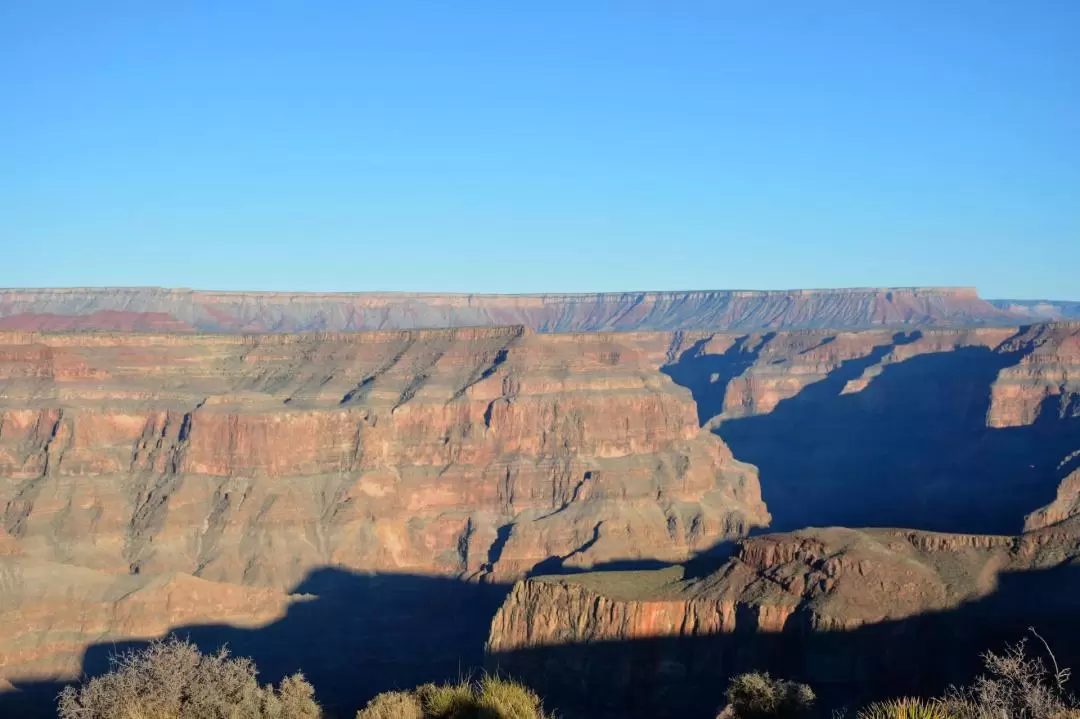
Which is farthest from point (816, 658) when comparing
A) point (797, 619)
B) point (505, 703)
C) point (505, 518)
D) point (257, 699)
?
point (505, 518)

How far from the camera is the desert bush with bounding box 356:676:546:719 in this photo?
24641mm

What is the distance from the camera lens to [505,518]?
98938mm

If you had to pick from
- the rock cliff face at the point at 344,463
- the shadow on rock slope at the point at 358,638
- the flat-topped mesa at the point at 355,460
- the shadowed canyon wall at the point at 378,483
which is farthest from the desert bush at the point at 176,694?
the flat-topped mesa at the point at 355,460

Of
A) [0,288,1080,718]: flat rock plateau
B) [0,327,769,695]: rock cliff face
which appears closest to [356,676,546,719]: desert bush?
[0,288,1080,718]: flat rock plateau

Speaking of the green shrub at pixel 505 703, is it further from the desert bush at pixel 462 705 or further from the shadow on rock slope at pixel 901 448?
the shadow on rock slope at pixel 901 448

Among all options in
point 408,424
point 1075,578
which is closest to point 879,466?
point 408,424

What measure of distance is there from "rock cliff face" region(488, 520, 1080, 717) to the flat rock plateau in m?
0.13

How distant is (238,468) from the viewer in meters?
98.2

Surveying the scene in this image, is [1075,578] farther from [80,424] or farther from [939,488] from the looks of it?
[80,424]

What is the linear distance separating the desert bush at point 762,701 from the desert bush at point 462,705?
6167 millimetres

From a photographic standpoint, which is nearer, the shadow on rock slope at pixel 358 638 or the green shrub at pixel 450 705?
the green shrub at pixel 450 705

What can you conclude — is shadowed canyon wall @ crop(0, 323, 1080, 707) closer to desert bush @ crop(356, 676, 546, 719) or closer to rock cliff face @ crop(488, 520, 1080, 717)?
rock cliff face @ crop(488, 520, 1080, 717)

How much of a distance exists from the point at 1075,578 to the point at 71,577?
6282 cm

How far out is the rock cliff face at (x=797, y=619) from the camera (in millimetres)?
49812
